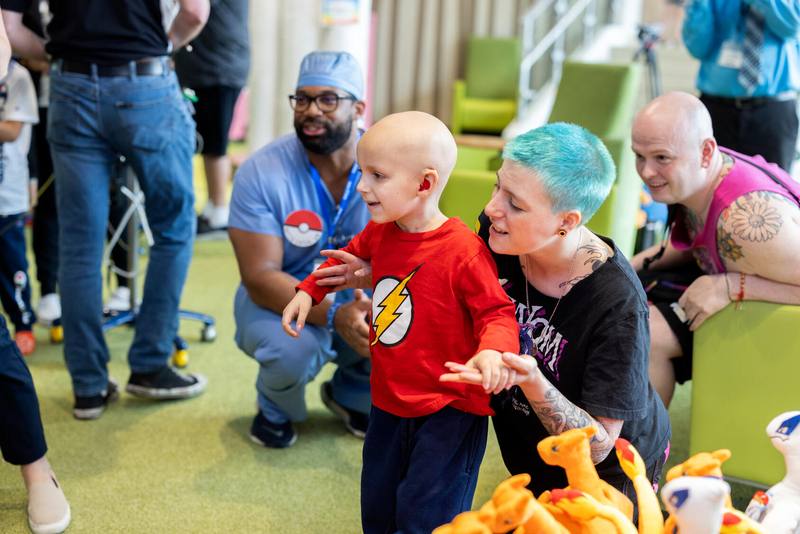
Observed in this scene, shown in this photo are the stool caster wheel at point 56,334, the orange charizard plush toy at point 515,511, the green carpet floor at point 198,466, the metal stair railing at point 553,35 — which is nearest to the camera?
the orange charizard plush toy at point 515,511

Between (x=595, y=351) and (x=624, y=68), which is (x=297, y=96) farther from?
(x=624, y=68)

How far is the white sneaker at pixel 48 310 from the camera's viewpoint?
338 centimetres

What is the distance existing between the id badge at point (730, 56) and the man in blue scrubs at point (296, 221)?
4.33 feet

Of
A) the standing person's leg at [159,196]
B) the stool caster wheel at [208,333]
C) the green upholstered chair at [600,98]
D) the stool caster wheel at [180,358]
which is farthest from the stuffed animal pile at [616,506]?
the green upholstered chair at [600,98]

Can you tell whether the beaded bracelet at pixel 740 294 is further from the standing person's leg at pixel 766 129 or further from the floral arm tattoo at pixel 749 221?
the standing person's leg at pixel 766 129

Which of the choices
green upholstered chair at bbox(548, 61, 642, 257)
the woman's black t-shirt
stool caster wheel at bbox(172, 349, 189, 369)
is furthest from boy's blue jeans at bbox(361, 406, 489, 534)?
green upholstered chair at bbox(548, 61, 642, 257)

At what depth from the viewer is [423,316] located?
156cm

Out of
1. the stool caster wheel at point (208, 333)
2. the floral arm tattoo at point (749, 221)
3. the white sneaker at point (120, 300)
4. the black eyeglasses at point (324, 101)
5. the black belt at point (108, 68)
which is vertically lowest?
the stool caster wheel at point (208, 333)

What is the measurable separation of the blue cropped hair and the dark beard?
3.18 ft

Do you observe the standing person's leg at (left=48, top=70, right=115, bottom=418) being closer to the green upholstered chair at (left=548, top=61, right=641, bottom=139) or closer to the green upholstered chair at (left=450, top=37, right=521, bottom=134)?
the green upholstered chair at (left=548, top=61, right=641, bottom=139)

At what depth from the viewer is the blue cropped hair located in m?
1.47

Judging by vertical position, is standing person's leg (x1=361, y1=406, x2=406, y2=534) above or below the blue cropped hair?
below

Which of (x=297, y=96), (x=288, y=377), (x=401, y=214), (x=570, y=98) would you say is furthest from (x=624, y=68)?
(x=401, y=214)

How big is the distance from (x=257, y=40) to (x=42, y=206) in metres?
3.31
